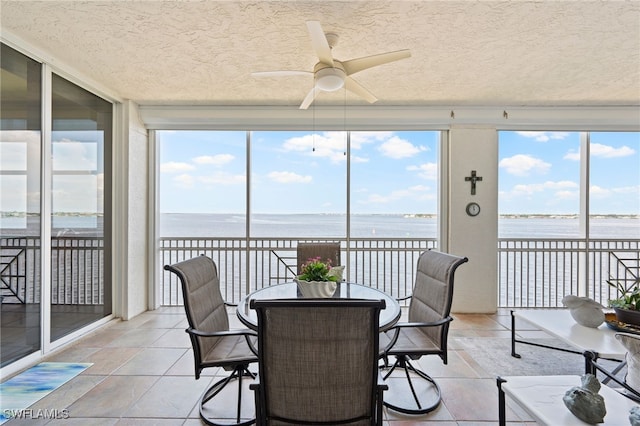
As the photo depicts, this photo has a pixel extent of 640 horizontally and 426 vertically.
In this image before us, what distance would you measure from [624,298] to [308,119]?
3.42 meters

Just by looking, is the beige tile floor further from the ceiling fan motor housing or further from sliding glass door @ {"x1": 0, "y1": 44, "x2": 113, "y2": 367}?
the ceiling fan motor housing

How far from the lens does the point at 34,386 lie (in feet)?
7.18

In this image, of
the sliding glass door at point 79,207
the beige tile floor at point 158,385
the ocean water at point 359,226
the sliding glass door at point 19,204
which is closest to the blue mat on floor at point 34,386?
the beige tile floor at point 158,385

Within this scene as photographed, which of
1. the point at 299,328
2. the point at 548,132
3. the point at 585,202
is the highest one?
the point at 548,132

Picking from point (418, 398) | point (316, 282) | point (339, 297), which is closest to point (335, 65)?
point (316, 282)

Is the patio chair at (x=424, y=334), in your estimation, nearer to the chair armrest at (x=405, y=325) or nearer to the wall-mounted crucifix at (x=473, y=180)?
the chair armrest at (x=405, y=325)

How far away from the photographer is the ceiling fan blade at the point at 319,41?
5.31ft

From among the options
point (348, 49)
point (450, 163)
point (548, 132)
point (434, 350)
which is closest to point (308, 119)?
point (348, 49)

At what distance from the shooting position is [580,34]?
87.8 inches

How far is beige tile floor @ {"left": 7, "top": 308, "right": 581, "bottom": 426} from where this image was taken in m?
1.89

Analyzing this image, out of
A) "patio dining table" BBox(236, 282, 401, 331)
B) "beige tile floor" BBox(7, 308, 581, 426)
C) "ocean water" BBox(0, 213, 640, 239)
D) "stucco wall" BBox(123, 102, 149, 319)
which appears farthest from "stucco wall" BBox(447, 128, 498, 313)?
"stucco wall" BBox(123, 102, 149, 319)

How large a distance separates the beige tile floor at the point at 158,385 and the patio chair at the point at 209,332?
27cm

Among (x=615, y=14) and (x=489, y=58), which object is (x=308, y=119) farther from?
(x=615, y=14)

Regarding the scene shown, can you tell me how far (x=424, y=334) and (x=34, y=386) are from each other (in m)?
2.88
